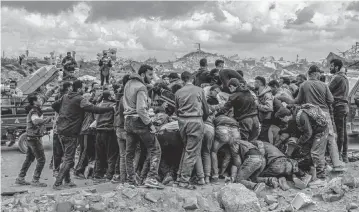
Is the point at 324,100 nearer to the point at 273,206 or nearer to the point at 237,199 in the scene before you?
the point at 273,206

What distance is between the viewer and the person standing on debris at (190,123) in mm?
5578

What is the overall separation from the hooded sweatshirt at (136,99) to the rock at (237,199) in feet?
4.83

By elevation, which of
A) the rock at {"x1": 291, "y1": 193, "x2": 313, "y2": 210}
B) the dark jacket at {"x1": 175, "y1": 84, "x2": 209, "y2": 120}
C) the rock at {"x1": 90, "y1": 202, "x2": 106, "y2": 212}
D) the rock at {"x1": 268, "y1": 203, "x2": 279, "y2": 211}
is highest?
the dark jacket at {"x1": 175, "y1": 84, "x2": 209, "y2": 120}

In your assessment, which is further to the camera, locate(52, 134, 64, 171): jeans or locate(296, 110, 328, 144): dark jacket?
locate(52, 134, 64, 171): jeans

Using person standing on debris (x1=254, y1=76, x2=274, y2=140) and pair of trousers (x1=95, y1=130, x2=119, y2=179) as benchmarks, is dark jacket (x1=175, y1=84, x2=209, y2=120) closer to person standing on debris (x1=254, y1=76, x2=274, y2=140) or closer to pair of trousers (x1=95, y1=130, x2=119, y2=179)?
person standing on debris (x1=254, y1=76, x2=274, y2=140)

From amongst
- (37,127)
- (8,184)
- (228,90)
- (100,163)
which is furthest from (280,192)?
(8,184)

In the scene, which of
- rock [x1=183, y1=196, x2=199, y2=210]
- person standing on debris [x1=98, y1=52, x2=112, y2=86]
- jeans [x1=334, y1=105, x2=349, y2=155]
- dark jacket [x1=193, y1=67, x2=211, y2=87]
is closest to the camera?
rock [x1=183, y1=196, x2=199, y2=210]

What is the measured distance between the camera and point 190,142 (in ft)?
18.5

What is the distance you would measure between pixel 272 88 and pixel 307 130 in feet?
4.27

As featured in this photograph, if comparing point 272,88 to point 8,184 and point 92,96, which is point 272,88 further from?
point 8,184

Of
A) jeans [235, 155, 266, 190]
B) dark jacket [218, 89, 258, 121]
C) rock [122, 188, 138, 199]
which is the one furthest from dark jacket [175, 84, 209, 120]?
rock [122, 188, 138, 199]

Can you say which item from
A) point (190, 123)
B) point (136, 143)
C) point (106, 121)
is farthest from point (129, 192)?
point (106, 121)

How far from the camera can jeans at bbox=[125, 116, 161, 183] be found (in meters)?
5.41

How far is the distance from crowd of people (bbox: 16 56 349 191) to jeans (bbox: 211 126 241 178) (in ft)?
0.05
